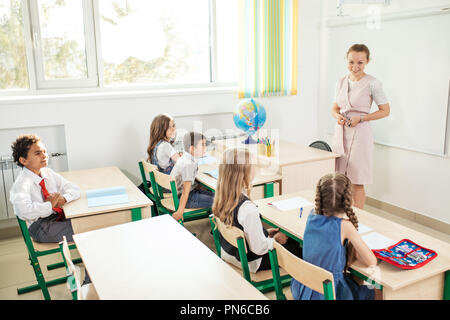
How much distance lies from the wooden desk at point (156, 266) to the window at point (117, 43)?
89.8 inches

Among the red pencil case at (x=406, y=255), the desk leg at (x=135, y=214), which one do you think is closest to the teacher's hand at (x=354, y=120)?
the red pencil case at (x=406, y=255)

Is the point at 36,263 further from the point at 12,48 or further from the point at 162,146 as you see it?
the point at 12,48

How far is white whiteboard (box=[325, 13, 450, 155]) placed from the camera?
350 centimetres

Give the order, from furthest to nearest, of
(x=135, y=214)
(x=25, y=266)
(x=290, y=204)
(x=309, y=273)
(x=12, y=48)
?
(x=12, y=48) → (x=25, y=266) → (x=135, y=214) → (x=290, y=204) → (x=309, y=273)

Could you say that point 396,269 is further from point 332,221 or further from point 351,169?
point 351,169

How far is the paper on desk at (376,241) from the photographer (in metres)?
1.96

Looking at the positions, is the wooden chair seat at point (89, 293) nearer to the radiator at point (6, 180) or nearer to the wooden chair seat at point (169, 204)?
the wooden chair seat at point (169, 204)

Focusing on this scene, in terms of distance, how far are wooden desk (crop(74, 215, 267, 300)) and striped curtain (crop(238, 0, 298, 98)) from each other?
8.65 ft

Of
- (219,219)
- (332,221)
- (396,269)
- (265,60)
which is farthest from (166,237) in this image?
(265,60)

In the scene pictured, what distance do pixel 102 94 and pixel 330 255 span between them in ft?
9.11

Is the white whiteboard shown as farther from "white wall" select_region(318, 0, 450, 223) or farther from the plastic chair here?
the plastic chair

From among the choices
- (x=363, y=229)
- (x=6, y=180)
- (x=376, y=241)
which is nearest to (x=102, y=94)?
(x=6, y=180)

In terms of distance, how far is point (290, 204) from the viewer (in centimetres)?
254

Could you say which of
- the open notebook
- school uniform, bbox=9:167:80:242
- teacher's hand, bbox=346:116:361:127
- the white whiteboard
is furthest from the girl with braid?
the white whiteboard
